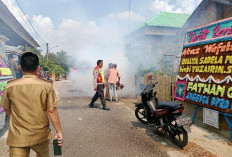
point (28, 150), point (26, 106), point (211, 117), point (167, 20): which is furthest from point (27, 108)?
point (167, 20)

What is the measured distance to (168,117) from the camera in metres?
4.22

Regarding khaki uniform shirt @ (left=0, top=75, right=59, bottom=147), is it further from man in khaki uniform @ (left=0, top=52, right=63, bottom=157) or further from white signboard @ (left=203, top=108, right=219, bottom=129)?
white signboard @ (left=203, top=108, right=219, bottom=129)

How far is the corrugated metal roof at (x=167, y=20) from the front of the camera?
62.3 feet

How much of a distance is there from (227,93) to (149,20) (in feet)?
57.0

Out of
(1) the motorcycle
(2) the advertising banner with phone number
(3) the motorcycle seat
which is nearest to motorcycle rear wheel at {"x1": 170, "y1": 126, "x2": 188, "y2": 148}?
(1) the motorcycle

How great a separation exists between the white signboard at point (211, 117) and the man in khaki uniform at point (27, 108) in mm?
3956

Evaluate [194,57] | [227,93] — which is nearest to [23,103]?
[227,93]

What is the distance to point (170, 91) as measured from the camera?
6.74m

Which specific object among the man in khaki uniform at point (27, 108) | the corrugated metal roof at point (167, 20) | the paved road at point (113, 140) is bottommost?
the paved road at point (113, 140)

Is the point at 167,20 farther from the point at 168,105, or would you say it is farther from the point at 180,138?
the point at 180,138

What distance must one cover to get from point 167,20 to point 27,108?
20768 mm

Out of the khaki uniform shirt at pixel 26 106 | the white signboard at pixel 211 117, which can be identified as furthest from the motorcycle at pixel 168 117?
the khaki uniform shirt at pixel 26 106

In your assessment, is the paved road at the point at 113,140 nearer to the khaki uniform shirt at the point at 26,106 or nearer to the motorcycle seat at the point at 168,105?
the motorcycle seat at the point at 168,105

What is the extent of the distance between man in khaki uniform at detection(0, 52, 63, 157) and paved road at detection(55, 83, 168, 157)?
159 cm
